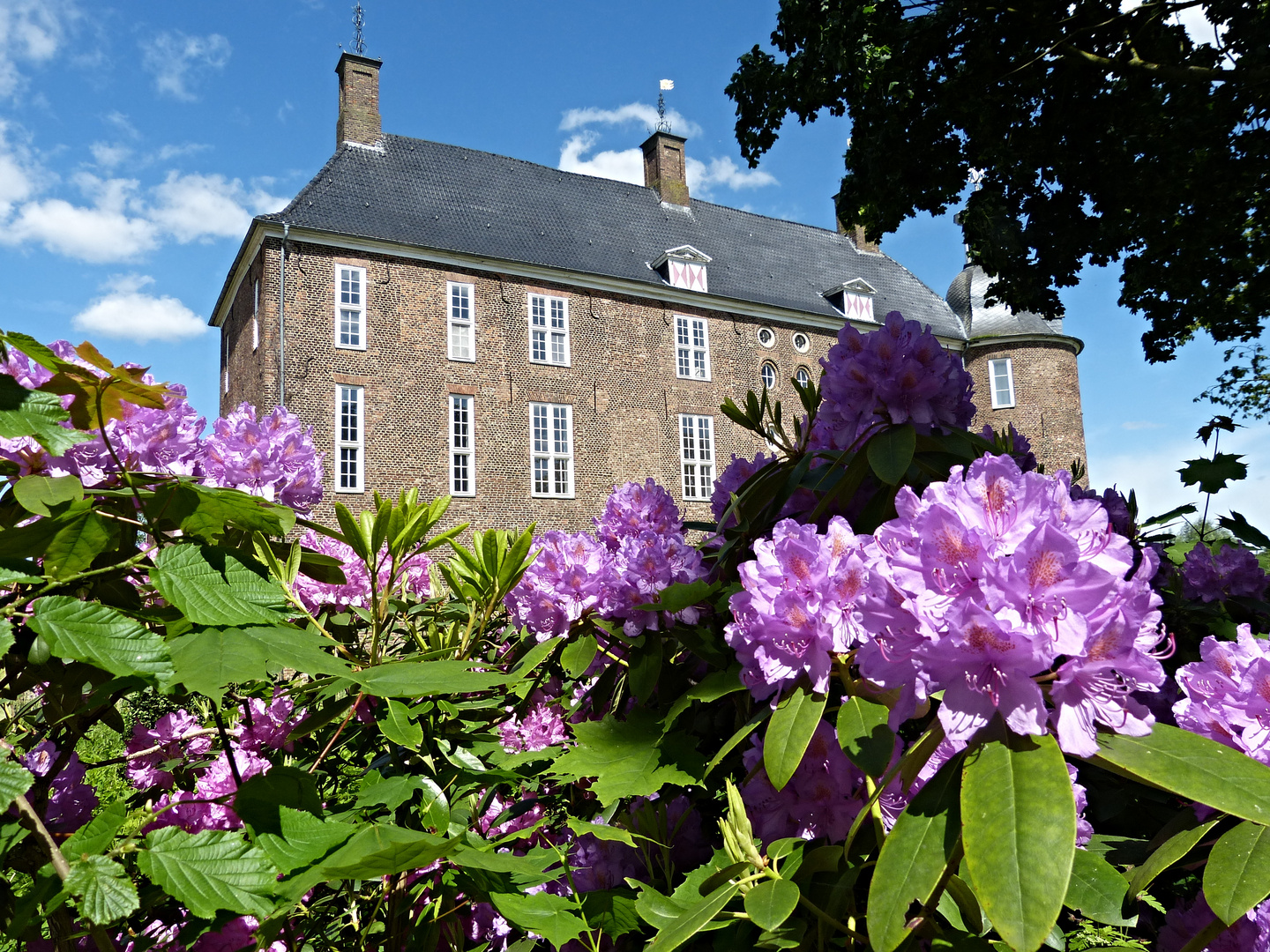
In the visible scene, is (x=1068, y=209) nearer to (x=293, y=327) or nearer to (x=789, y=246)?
(x=293, y=327)

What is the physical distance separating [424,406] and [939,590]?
20.0m

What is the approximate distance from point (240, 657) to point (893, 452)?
888 mm

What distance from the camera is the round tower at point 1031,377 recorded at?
28.6 m

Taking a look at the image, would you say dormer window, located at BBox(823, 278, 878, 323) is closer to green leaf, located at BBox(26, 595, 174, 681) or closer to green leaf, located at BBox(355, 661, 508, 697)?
green leaf, located at BBox(355, 661, 508, 697)

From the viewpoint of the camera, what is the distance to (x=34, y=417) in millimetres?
764

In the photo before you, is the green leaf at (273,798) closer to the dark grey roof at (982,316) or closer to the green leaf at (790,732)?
the green leaf at (790,732)

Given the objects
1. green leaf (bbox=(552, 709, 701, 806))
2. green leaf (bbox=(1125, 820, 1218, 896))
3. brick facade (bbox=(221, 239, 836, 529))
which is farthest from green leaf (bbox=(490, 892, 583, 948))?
brick facade (bbox=(221, 239, 836, 529))

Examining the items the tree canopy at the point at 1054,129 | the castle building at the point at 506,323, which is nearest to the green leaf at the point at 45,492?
the tree canopy at the point at 1054,129

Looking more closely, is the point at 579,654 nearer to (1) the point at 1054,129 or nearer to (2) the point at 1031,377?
(1) the point at 1054,129

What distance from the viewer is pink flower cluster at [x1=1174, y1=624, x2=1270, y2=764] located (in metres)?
0.84

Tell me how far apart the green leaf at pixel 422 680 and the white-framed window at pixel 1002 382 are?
101 ft

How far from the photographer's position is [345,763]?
155 centimetres

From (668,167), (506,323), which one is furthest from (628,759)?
(668,167)

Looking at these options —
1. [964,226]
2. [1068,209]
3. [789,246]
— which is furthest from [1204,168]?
→ [789,246]
